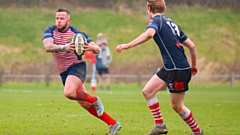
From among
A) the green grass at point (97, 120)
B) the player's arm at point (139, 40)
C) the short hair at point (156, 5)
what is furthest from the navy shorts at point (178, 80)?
the green grass at point (97, 120)

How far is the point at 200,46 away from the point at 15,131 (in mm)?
29881

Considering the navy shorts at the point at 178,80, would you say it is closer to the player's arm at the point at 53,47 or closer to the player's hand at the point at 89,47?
the player's hand at the point at 89,47

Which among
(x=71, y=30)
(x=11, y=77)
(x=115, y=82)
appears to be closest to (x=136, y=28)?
(x=115, y=82)

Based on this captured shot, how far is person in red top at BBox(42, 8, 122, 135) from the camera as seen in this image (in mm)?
10352

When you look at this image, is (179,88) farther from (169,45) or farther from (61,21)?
(61,21)

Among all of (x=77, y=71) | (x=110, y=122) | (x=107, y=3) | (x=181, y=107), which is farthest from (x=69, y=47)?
(x=107, y=3)

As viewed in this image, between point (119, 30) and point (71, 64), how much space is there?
31087mm

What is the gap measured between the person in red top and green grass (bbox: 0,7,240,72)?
25.6 m

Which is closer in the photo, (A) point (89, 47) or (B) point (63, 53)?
(A) point (89, 47)

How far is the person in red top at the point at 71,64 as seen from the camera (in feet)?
34.0

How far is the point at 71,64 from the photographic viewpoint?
1070 centimetres

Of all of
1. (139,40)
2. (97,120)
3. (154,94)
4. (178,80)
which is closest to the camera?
(139,40)

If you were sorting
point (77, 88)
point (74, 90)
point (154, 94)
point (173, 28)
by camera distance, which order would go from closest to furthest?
point (173, 28)
point (154, 94)
point (74, 90)
point (77, 88)

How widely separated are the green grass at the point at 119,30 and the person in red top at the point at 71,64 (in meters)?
25.6
